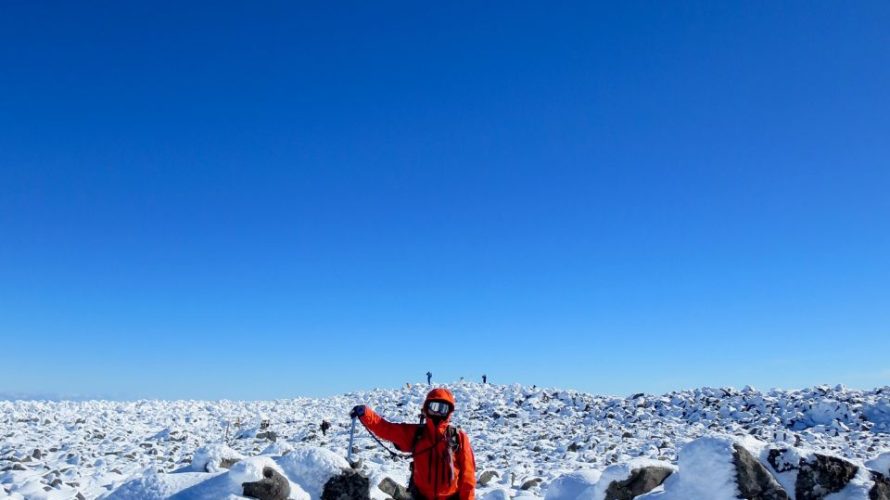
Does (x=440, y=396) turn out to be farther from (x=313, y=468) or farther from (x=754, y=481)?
(x=754, y=481)

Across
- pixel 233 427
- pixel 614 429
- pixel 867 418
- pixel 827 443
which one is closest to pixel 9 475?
pixel 233 427

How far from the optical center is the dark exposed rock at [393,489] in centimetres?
1025

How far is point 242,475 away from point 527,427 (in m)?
19.0

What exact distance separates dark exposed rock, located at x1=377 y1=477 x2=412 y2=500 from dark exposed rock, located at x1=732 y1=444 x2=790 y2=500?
17.7 feet

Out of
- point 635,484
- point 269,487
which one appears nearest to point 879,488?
point 635,484

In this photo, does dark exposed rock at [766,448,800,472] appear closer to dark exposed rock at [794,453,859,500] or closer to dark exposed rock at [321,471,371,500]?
dark exposed rock at [794,453,859,500]

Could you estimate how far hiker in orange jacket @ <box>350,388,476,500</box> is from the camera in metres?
6.30

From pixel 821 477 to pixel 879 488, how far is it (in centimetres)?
74

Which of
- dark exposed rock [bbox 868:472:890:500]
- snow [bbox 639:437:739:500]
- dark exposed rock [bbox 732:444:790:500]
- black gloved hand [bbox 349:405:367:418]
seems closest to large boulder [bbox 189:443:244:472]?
black gloved hand [bbox 349:405:367:418]

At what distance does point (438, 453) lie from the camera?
20.7ft

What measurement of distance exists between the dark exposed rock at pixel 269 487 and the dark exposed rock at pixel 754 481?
21.7 feet

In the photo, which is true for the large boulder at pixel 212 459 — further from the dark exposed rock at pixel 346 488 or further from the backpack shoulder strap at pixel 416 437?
the backpack shoulder strap at pixel 416 437

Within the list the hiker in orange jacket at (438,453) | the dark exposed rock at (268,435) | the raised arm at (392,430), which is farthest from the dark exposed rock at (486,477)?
the dark exposed rock at (268,435)

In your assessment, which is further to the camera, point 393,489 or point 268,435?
point 268,435
